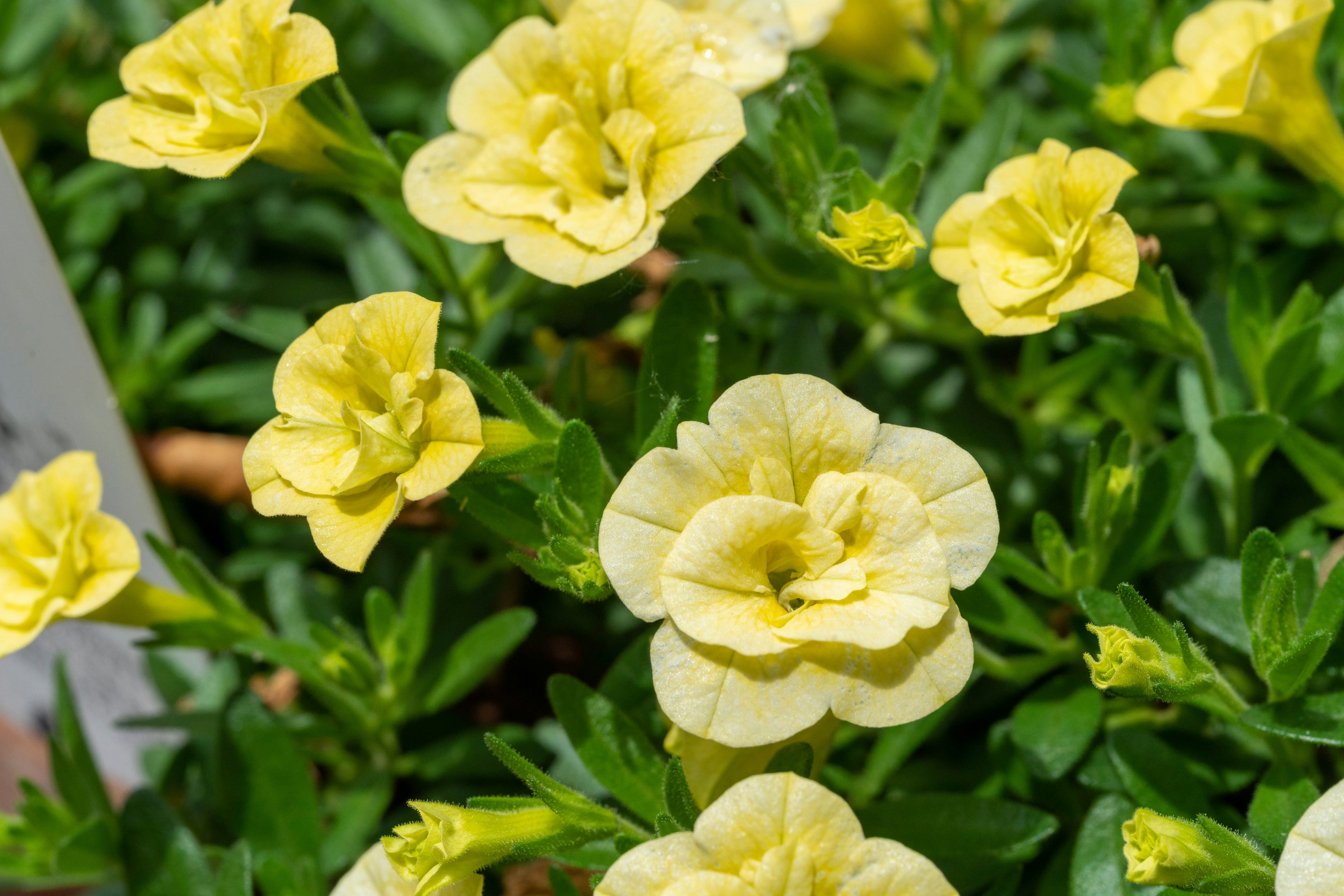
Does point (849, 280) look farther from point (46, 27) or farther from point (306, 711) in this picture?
point (46, 27)

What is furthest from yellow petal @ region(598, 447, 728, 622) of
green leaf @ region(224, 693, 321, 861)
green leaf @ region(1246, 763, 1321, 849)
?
green leaf @ region(224, 693, 321, 861)

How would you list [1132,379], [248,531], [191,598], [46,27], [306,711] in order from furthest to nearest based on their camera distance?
1. [46,27]
2. [248,531]
3. [306,711]
4. [1132,379]
5. [191,598]

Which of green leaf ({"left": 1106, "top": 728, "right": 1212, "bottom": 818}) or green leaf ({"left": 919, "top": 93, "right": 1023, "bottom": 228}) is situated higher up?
green leaf ({"left": 919, "top": 93, "right": 1023, "bottom": 228})

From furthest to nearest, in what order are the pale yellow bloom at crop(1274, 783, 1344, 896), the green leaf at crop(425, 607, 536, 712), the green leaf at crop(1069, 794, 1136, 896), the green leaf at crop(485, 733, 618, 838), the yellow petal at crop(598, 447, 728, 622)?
the green leaf at crop(425, 607, 536, 712) → the green leaf at crop(1069, 794, 1136, 896) → the green leaf at crop(485, 733, 618, 838) → the yellow petal at crop(598, 447, 728, 622) → the pale yellow bloom at crop(1274, 783, 1344, 896)

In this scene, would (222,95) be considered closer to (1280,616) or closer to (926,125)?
(926,125)

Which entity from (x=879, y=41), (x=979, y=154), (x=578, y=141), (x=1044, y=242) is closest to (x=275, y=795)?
(x=578, y=141)

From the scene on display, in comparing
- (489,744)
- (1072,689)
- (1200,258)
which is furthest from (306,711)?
(1200,258)

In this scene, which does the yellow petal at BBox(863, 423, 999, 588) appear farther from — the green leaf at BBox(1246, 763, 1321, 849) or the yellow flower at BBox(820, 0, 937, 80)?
the yellow flower at BBox(820, 0, 937, 80)
